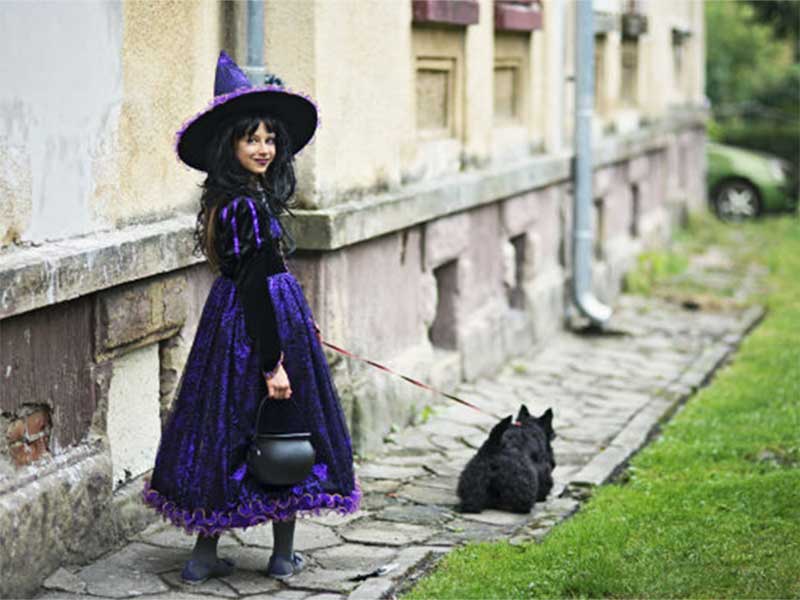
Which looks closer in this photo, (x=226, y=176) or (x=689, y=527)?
(x=226, y=176)

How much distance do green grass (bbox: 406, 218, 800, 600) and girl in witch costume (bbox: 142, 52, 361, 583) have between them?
0.72m

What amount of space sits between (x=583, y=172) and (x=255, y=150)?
7621 millimetres

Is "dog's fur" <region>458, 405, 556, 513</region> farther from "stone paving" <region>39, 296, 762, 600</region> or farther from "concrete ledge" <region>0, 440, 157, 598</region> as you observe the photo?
"concrete ledge" <region>0, 440, 157, 598</region>

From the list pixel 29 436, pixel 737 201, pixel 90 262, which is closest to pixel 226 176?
pixel 90 262

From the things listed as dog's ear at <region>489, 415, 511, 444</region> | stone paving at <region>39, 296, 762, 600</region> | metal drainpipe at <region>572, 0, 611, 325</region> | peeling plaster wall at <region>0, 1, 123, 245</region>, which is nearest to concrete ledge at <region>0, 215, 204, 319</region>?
peeling plaster wall at <region>0, 1, 123, 245</region>

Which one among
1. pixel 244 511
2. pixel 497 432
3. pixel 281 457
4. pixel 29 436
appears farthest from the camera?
pixel 497 432

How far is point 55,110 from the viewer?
6.47 m

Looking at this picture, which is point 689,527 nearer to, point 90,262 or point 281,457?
point 281,457

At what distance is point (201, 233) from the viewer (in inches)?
252

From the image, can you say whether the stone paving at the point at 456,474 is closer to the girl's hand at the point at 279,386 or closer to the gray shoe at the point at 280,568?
the gray shoe at the point at 280,568

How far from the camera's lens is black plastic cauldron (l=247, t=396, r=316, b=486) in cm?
609

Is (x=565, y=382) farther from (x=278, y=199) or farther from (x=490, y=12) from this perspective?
(x=278, y=199)

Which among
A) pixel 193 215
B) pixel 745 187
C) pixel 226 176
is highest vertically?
pixel 226 176

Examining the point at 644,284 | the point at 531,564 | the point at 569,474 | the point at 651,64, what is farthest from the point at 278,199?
the point at 651,64
